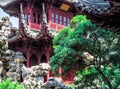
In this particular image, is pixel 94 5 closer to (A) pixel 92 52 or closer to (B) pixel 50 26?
(A) pixel 92 52

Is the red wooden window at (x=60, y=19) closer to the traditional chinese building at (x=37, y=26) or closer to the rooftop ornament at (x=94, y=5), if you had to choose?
the traditional chinese building at (x=37, y=26)

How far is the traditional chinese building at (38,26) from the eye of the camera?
872 inches

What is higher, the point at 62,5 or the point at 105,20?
the point at 105,20

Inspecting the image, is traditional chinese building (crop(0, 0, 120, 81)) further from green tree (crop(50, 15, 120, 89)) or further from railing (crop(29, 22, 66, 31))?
green tree (crop(50, 15, 120, 89))

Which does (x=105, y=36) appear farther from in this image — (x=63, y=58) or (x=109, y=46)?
(x=63, y=58)

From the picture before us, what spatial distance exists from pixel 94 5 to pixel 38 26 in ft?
62.6

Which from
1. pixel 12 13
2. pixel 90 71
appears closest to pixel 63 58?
pixel 90 71

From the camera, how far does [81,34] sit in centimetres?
1123

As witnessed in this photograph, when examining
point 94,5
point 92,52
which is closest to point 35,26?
point 92,52

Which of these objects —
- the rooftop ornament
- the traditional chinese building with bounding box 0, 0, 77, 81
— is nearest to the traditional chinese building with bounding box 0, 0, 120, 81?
the traditional chinese building with bounding box 0, 0, 77, 81

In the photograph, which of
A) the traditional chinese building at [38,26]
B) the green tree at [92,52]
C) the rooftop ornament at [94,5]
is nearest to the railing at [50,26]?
the traditional chinese building at [38,26]

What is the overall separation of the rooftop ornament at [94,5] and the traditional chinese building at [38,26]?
16.4m

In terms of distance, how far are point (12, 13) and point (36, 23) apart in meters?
3.67

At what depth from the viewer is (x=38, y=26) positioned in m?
24.1
